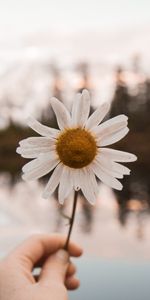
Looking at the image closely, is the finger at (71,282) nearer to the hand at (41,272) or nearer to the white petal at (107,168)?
the hand at (41,272)

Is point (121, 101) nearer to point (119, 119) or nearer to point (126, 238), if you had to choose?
point (126, 238)

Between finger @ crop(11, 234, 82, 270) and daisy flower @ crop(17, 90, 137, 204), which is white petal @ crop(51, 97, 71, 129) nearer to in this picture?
daisy flower @ crop(17, 90, 137, 204)

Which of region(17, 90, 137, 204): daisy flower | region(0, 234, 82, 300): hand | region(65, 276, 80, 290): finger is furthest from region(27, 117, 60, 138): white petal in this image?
region(65, 276, 80, 290): finger

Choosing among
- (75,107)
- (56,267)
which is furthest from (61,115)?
(56,267)

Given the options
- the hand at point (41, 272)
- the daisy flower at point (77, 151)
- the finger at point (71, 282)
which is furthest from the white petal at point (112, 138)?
the finger at point (71, 282)

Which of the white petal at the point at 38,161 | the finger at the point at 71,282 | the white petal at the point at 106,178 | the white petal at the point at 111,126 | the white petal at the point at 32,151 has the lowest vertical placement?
the finger at the point at 71,282

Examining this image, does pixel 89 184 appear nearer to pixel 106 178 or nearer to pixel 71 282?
pixel 106 178
